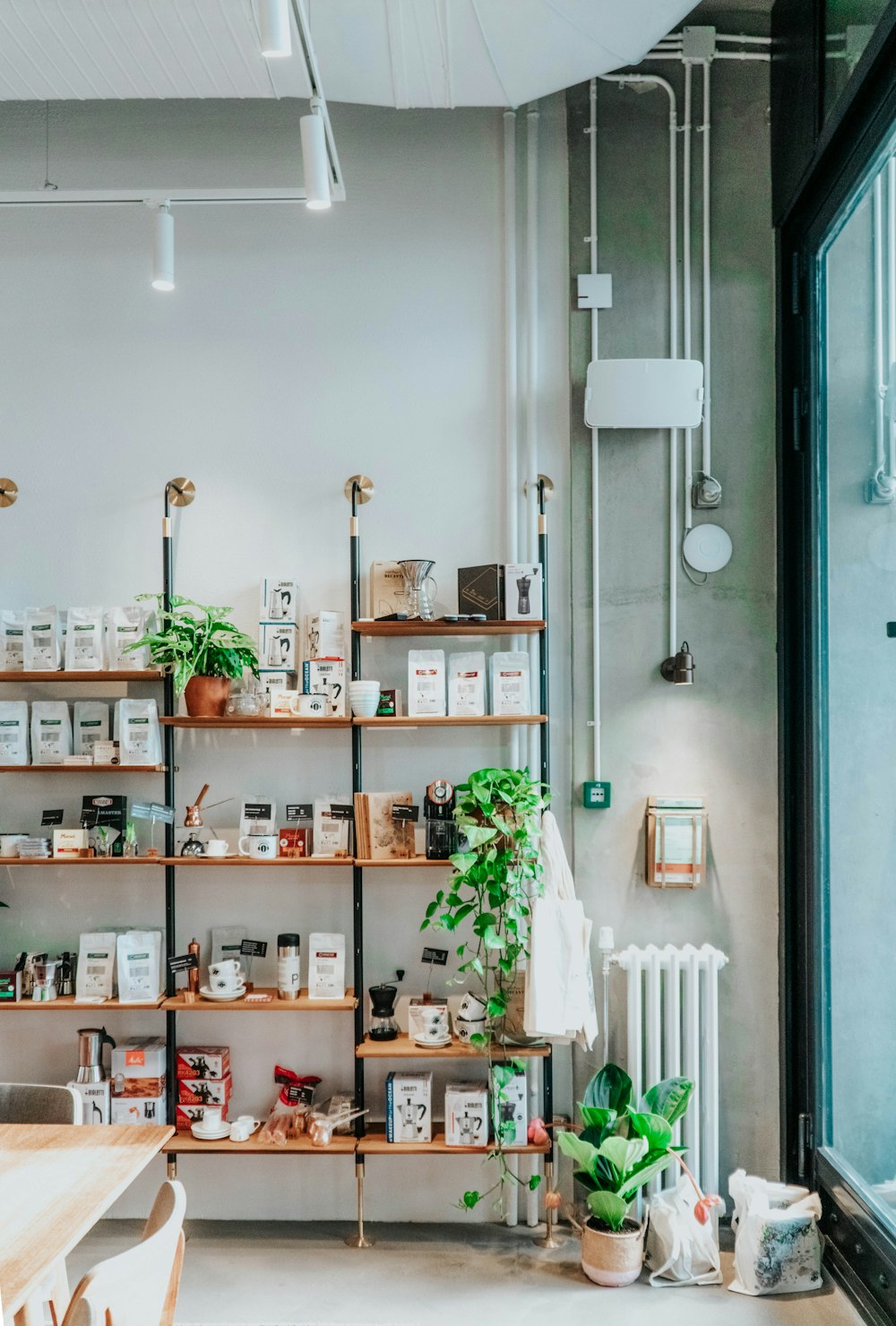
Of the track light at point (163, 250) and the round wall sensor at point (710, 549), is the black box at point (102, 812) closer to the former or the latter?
the track light at point (163, 250)

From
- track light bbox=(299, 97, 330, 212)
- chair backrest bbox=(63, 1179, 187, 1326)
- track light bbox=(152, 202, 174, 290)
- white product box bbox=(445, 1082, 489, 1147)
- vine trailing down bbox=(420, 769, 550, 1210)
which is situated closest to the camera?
chair backrest bbox=(63, 1179, 187, 1326)

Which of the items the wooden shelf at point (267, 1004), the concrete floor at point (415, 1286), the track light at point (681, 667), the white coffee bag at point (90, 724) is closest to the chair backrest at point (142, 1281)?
the concrete floor at point (415, 1286)

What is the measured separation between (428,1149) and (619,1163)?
626 mm

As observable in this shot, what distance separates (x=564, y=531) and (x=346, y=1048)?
1952 mm

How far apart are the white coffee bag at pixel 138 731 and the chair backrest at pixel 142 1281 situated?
5.68 ft

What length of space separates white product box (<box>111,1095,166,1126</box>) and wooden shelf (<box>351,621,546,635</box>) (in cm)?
168

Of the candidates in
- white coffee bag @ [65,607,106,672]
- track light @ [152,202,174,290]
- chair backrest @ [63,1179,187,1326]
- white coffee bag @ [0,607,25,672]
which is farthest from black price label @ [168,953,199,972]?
track light @ [152,202,174,290]

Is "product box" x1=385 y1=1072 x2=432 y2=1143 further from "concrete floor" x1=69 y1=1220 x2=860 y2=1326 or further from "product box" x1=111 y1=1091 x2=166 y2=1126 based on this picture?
"product box" x1=111 y1=1091 x2=166 y2=1126

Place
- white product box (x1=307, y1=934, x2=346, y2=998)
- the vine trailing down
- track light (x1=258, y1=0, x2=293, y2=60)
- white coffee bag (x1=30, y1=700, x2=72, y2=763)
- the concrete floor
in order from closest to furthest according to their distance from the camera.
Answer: track light (x1=258, y1=0, x2=293, y2=60) → the concrete floor → the vine trailing down → white product box (x1=307, y1=934, x2=346, y2=998) → white coffee bag (x1=30, y1=700, x2=72, y2=763)

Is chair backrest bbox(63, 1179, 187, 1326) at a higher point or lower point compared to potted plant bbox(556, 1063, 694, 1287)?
higher

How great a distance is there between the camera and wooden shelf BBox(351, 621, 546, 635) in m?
3.38

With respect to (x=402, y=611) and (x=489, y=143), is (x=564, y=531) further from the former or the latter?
(x=489, y=143)

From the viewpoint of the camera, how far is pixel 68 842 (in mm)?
3463

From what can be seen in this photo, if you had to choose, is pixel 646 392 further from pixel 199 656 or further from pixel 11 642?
pixel 11 642
